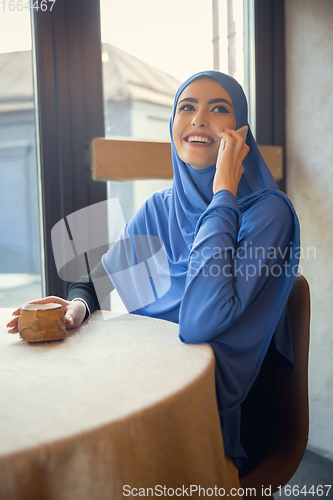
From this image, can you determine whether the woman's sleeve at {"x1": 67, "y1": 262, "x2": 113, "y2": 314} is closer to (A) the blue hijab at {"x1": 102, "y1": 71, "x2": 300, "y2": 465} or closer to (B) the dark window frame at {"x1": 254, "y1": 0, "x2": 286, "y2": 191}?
(A) the blue hijab at {"x1": 102, "y1": 71, "x2": 300, "y2": 465}

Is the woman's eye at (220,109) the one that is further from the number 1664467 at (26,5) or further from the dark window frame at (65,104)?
the number 1664467 at (26,5)

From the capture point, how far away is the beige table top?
0.47m

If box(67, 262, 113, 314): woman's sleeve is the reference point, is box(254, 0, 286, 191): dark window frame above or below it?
above

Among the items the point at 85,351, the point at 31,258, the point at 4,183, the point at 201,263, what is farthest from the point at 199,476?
the point at 4,183

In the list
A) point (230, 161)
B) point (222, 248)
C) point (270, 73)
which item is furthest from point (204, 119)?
point (270, 73)

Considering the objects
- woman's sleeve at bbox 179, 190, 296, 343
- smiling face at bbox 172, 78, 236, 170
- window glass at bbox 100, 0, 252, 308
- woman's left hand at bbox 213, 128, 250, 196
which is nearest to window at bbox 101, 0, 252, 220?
window glass at bbox 100, 0, 252, 308

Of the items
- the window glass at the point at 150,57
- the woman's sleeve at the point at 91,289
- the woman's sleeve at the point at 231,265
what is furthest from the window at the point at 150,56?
the woman's sleeve at the point at 231,265

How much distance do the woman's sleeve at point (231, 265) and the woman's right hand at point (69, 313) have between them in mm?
291

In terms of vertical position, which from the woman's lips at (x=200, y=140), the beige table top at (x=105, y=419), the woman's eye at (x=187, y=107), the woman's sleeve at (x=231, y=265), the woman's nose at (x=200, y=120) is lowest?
the beige table top at (x=105, y=419)

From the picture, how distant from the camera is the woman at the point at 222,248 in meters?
0.88

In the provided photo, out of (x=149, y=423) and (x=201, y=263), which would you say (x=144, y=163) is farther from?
(x=149, y=423)

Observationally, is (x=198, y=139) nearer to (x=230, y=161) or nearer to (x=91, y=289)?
(x=230, y=161)

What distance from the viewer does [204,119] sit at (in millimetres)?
1177

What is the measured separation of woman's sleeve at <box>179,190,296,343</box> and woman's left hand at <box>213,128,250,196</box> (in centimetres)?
4
